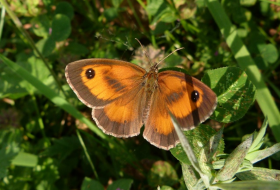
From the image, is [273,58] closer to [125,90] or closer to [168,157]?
[168,157]

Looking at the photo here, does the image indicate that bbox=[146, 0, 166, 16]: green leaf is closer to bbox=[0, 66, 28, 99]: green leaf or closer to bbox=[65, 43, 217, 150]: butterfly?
bbox=[65, 43, 217, 150]: butterfly

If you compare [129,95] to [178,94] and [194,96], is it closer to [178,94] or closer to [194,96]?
[178,94]

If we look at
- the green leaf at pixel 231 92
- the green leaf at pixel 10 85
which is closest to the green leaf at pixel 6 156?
the green leaf at pixel 10 85

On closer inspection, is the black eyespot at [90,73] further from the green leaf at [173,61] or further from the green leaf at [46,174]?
the green leaf at [46,174]

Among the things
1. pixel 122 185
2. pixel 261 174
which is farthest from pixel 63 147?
pixel 261 174

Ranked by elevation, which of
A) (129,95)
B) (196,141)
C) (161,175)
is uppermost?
(129,95)

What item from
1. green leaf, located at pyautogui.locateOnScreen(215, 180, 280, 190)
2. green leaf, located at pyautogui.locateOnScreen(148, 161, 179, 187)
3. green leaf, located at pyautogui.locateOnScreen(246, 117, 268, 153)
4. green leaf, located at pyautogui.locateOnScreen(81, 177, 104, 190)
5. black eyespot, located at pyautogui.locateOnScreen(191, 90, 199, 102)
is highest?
black eyespot, located at pyautogui.locateOnScreen(191, 90, 199, 102)

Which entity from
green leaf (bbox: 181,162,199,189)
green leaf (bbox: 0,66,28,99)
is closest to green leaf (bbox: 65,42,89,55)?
green leaf (bbox: 0,66,28,99)
